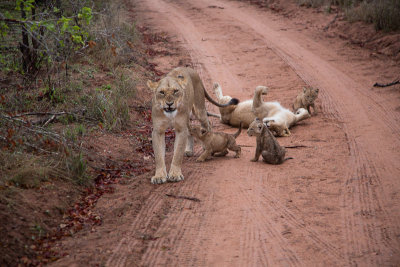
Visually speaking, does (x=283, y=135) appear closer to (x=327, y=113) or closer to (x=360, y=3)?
(x=327, y=113)

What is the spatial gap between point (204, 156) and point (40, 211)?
3263 mm

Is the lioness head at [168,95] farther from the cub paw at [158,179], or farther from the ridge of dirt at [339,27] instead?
the ridge of dirt at [339,27]

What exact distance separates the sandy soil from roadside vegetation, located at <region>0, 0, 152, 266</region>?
557 millimetres

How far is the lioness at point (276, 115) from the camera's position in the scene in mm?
9156

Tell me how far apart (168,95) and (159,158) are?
3.23 ft

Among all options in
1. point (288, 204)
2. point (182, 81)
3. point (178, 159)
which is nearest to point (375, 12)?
point (182, 81)

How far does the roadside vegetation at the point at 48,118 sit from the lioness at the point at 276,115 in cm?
299

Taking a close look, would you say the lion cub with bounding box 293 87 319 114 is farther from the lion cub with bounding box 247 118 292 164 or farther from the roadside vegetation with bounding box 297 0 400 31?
the roadside vegetation with bounding box 297 0 400 31

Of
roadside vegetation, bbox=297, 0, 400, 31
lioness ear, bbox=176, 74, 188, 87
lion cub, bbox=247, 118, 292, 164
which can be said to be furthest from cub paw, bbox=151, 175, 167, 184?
roadside vegetation, bbox=297, 0, 400, 31

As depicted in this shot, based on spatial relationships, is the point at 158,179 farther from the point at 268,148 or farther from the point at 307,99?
the point at 307,99

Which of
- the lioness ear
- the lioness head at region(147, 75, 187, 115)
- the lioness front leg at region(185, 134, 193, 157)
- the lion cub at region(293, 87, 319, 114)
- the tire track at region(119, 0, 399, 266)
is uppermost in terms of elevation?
the lioness ear

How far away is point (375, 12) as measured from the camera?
1568cm

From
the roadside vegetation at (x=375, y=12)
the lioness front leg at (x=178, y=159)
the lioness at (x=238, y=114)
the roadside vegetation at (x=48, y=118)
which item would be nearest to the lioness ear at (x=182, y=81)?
→ the lioness front leg at (x=178, y=159)

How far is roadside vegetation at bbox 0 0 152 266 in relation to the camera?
5035mm
